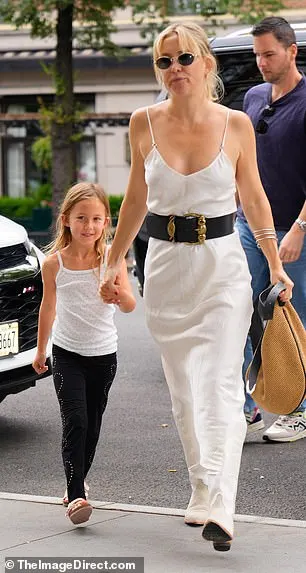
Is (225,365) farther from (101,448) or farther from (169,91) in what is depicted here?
(101,448)

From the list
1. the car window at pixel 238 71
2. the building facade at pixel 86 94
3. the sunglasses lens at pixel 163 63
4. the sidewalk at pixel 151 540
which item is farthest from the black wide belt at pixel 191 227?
the building facade at pixel 86 94

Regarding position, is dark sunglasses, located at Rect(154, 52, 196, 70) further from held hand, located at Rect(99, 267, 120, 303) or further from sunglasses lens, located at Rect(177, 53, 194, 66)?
held hand, located at Rect(99, 267, 120, 303)

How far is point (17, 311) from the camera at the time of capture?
23.5 ft

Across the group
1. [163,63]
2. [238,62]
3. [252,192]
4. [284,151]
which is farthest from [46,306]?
[238,62]

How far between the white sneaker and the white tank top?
6.17 feet

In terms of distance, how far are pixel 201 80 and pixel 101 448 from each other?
2.76m

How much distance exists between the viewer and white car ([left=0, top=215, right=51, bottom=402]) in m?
7.06

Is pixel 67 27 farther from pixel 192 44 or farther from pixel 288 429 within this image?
pixel 192 44

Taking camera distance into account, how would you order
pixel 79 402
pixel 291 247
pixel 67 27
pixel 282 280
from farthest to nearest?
pixel 67 27, pixel 291 247, pixel 79 402, pixel 282 280

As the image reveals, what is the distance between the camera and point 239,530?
523 cm

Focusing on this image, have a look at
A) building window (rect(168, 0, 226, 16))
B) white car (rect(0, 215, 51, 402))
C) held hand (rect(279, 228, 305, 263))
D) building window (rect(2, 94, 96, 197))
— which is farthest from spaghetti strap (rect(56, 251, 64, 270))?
building window (rect(2, 94, 96, 197))

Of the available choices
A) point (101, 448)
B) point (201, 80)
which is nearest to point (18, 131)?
point (101, 448)

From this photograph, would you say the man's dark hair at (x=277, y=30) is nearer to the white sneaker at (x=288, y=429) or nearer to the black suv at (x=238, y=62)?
the black suv at (x=238, y=62)

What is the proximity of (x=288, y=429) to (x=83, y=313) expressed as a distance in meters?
2.08
